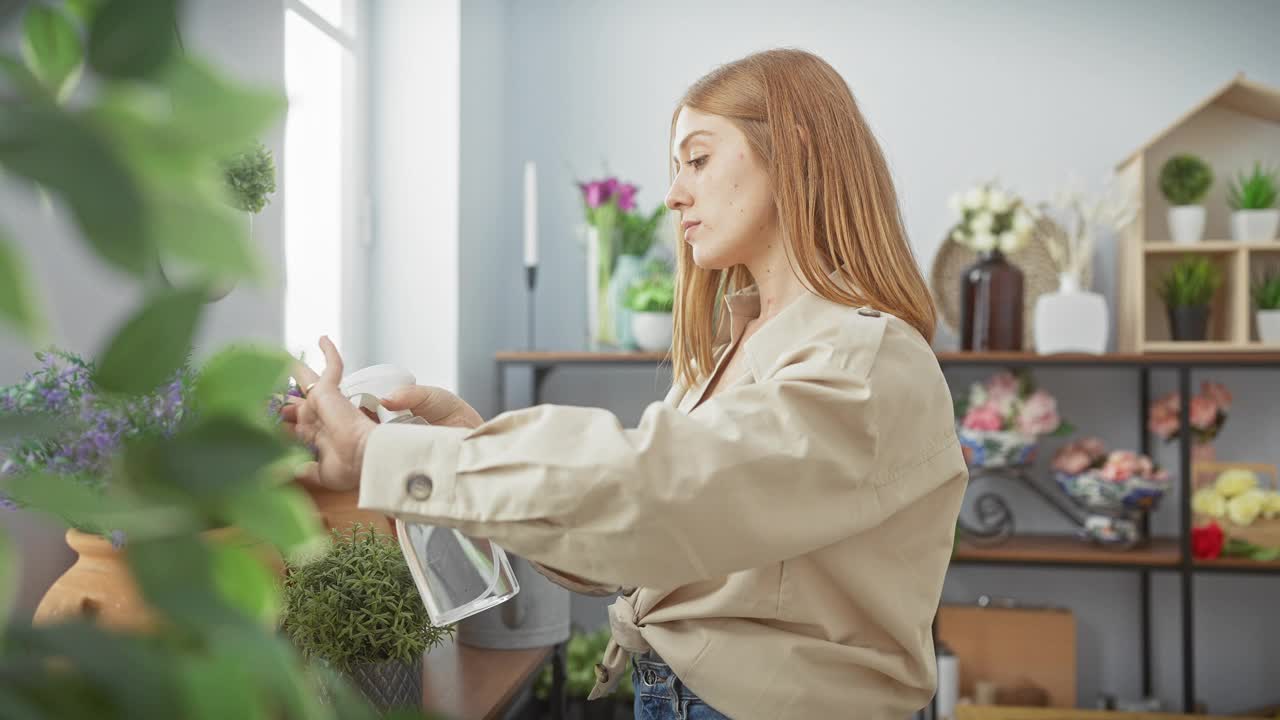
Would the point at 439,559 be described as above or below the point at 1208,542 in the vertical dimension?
above

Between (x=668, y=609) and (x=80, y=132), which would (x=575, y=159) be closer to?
(x=668, y=609)

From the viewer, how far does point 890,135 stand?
282 centimetres

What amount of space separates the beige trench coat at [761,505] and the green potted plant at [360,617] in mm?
230

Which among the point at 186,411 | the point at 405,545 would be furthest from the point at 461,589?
the point at 186,411

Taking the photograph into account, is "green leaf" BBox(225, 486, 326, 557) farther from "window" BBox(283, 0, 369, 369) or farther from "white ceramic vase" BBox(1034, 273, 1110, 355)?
"white ceramic vase" BBox(1034, 273, 1110, 355)

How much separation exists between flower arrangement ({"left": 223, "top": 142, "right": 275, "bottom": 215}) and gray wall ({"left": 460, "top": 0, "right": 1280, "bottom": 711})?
4.42ft

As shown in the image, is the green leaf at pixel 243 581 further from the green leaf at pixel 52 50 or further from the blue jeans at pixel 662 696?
the blue jeans at pixel 662 696

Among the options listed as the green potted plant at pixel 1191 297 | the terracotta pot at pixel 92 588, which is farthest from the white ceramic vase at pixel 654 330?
the terracotta pot at pixel 92 588

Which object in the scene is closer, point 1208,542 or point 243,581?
point 243,581

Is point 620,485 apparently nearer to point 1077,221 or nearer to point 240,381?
point 240,381

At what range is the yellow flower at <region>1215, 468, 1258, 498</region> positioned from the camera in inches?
99.3

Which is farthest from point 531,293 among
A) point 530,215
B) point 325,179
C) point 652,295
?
point 325,179

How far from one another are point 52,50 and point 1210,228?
119 inches

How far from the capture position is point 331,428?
Result: 2.35 feet
